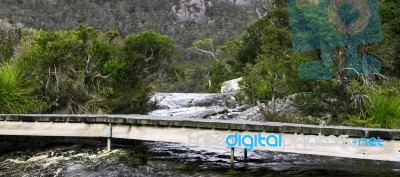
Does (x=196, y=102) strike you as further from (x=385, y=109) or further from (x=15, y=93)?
(x=385, y=109)

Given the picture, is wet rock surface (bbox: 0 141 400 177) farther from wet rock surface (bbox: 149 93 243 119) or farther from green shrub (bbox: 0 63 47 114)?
wet rock surface (bbox: 149 93 243 119)

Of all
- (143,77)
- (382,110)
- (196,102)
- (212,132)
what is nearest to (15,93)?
(143,77)

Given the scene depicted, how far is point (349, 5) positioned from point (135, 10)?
2307 inches

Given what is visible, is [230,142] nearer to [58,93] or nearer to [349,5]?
[58,93]

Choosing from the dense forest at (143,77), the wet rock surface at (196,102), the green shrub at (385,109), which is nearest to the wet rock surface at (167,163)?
the green shrub at (385,109)

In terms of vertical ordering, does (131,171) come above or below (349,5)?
below

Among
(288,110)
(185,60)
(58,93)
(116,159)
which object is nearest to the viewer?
(116,159)

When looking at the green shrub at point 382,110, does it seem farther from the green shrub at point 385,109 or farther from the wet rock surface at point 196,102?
the wet rock surface at point 196,102

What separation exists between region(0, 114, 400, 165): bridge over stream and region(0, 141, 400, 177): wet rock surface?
0.37m

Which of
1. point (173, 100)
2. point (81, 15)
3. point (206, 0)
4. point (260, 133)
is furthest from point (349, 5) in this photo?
point (206, 0)

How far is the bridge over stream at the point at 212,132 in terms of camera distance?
6.56 meters

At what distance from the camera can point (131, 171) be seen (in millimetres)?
7148

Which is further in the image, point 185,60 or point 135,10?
point 135,10

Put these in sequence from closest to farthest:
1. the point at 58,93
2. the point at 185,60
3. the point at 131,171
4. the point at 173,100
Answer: the point at 131,171 → the point at 58,93 → the point at 173,100 → the point at 185,60
